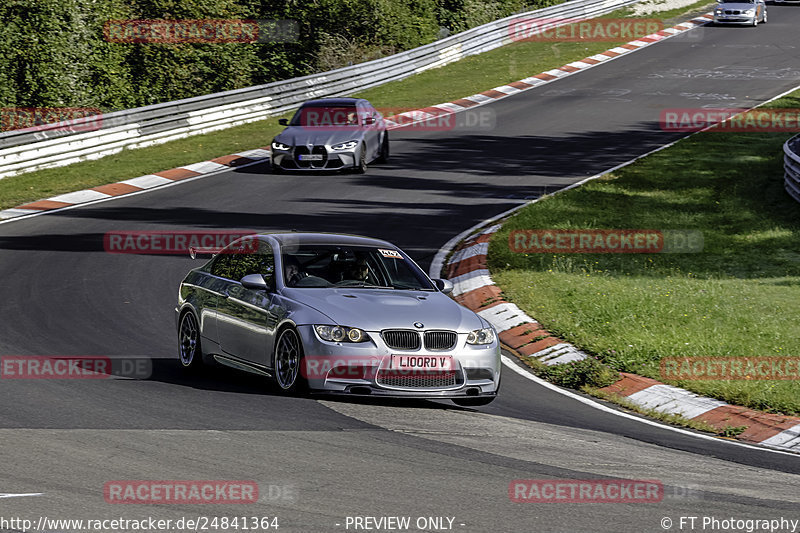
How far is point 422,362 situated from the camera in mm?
9914

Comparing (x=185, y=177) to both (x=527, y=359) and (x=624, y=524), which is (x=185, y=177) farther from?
(x=624, y=524)

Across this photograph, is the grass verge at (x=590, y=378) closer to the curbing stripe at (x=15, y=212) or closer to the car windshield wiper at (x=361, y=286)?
the car windshield wiper at (x=361, y=286)

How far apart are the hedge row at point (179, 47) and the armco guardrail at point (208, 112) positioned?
6.00 feet

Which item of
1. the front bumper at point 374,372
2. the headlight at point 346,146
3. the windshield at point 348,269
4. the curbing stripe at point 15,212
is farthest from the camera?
the headlight at point 346,146

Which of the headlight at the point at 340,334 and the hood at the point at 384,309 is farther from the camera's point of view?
the hood at the point at 384,309

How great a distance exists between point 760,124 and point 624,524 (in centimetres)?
2607

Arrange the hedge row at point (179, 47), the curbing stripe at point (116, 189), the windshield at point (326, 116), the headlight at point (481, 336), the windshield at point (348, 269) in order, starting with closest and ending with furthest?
1. the headlight at point (481, 336)
2. the windshield at point (348, 269)
3. the curbing stripe at point (116, 189)
4. the windshield at point (326, 116)
5. the hedge row at point (179, 47)

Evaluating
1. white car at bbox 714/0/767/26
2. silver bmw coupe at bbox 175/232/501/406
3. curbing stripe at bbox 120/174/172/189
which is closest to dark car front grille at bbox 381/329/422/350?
silver bmw coupe at bbox 175/232/501/406

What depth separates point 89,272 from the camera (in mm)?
16219

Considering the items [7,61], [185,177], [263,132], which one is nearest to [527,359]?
[185,177]

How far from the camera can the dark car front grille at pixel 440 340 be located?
1000 cm

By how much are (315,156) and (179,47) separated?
12941 millimetres

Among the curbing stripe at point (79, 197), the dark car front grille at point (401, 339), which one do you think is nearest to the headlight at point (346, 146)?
the curbing stripe at point (79, 197)

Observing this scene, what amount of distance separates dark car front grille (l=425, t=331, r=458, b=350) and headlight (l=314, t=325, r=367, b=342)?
1.85ft
